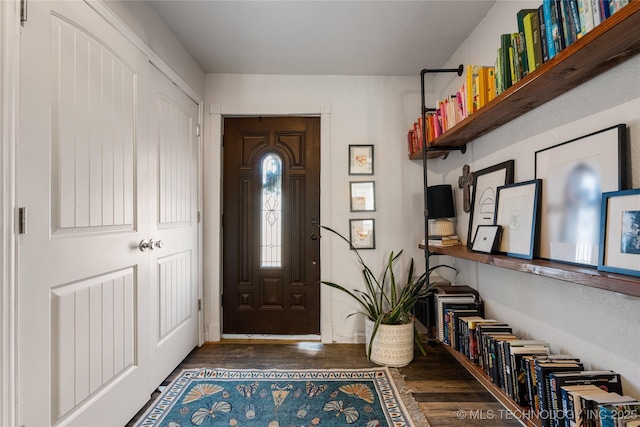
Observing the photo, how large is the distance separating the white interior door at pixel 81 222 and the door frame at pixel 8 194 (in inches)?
1.2

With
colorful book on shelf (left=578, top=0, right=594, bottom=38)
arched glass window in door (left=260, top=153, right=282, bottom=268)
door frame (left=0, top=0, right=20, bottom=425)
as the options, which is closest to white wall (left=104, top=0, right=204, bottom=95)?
door frame (left=0, top=0, right=20, bottom=425)

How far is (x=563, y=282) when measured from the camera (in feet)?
4.56

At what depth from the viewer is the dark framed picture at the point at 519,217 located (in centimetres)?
144

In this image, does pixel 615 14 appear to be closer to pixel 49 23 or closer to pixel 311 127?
pixel 49 23

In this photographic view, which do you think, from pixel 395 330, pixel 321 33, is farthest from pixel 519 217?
pixel 321 33

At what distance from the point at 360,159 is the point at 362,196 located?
341 millimetres

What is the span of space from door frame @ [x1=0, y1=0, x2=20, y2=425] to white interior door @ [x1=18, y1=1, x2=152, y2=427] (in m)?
0.03

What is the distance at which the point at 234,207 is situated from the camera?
2818 millimetres

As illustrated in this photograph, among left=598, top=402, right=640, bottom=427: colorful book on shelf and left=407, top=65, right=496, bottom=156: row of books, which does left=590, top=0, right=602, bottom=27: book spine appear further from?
left=598, top=402, right=640, bottom=427: colorful book on shelf

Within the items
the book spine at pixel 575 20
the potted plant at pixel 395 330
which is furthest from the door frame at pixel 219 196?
the book spine at pixel 575 20

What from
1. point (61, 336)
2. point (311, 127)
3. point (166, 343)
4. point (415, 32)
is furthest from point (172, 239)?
point (415, 32)

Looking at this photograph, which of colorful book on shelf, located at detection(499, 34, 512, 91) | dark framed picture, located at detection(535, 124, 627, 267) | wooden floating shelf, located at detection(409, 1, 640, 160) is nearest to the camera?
wooden floating shelf, located at detection(409, 1, 640, 160)

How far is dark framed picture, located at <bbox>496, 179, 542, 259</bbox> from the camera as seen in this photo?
4.74ft

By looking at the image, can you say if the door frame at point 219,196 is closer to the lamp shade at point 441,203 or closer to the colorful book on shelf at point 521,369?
the lamp shade at point 441,203
